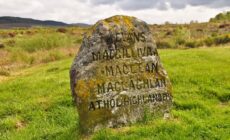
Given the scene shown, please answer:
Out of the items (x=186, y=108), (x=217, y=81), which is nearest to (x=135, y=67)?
(x=186, y=108)

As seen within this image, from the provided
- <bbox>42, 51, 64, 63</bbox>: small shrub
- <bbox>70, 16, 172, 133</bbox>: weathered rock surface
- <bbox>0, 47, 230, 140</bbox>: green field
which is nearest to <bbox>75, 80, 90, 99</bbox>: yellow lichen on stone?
<bbox>70, 16, 172, 133</bbox>: weathered rock surface

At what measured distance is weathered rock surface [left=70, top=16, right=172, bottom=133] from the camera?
897 cm

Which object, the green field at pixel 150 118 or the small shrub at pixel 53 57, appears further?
the small shrub at pixel 53 57

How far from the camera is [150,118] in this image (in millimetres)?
9422

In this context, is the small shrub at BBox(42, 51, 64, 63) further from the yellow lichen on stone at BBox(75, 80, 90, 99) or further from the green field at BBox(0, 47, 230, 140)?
the yellow lichen on stone at BBox(75, 80, 90, 99)

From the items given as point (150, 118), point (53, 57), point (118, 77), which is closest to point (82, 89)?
point (118, 77)

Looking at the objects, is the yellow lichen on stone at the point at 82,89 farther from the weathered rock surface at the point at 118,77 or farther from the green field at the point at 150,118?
the green field at the point at 150,118

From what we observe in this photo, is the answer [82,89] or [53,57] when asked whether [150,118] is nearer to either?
[82,89]

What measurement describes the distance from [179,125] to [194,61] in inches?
307

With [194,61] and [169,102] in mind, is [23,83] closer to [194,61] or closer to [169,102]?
[194,61]

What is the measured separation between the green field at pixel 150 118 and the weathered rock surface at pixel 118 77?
12.6 inches

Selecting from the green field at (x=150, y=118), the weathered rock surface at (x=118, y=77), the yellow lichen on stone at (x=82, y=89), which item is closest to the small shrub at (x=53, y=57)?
the green field at (x=150, y=118)

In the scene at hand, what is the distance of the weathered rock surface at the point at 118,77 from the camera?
8.97m

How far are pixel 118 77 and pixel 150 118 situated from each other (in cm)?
111
